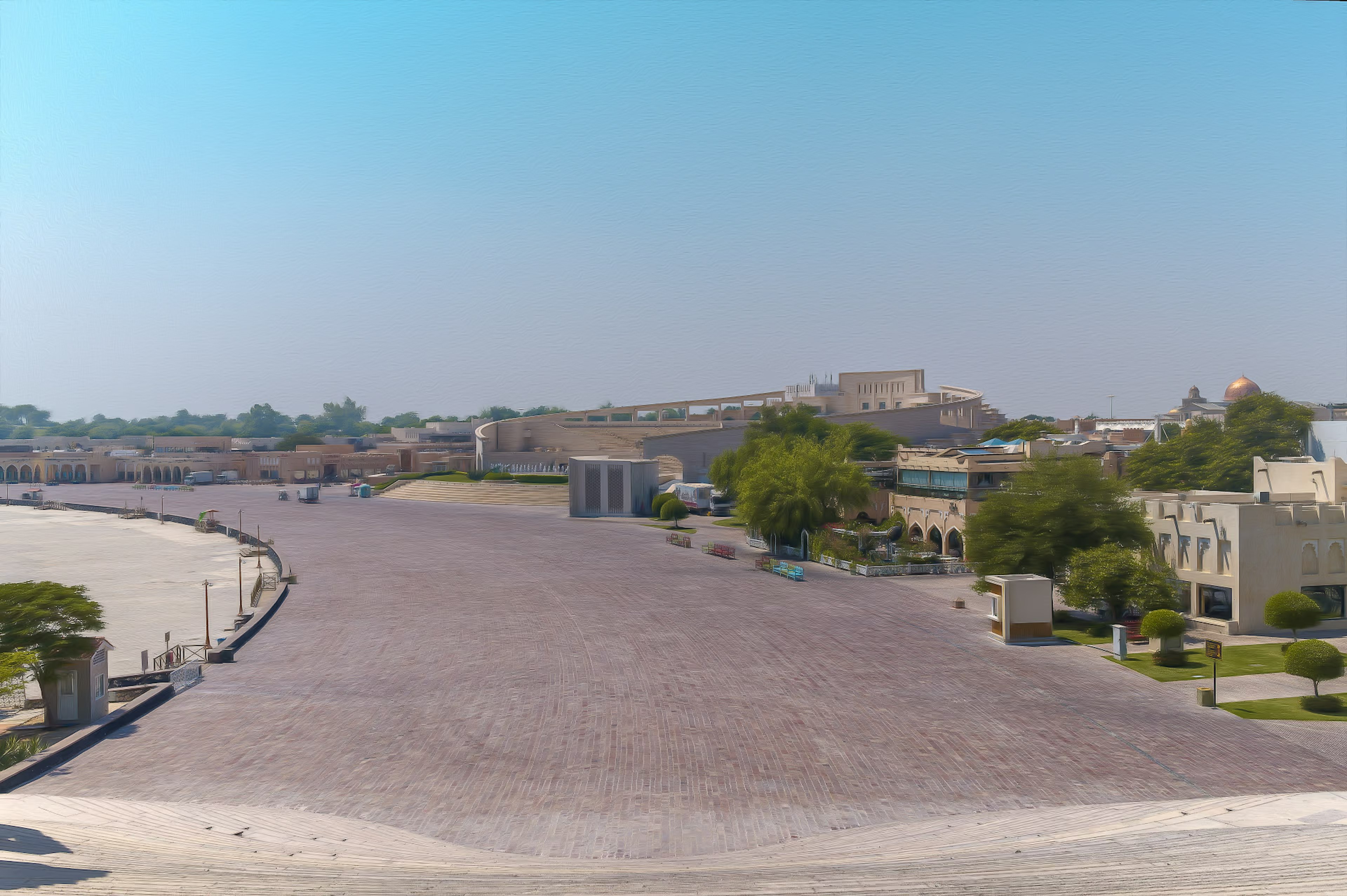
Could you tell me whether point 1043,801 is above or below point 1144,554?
below

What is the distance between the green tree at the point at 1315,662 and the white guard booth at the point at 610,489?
48.4 metres

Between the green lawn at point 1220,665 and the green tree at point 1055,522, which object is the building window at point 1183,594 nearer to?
the green tree at point 1055,522

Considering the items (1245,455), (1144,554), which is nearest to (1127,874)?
(1144,554)

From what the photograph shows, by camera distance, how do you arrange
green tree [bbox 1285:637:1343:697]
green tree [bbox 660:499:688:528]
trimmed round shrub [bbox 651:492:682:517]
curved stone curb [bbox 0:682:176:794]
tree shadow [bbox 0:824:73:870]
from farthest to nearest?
trimmed round shrub [bbox 651:492:682:517], green tree [bbox 660:499:688:528], green tree [bbox 1285:637:1343:697], curved stone curb [bbox 0:682:176:794], tree shadow [bbox 0:824:73:870]

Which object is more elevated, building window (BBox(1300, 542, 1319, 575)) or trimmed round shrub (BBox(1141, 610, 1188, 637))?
building window (BBox(1300, 542, 1319, 575))

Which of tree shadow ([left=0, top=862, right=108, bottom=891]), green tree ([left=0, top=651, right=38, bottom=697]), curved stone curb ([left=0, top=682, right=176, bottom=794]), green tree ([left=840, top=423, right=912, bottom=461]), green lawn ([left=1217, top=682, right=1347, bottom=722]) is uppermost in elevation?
green tree ([left=840, top=423, right=912, bottom=461])

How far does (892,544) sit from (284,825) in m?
33.9

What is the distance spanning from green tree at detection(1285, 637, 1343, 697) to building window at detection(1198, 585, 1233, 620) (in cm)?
691

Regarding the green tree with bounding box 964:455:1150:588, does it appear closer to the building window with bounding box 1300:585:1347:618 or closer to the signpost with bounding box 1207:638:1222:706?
the building window with bounding box 1300:585:1347:618

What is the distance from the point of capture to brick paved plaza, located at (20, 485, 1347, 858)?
14.0 metres

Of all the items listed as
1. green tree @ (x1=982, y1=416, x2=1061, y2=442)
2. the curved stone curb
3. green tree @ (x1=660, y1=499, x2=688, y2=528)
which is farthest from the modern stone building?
the curved stone curb

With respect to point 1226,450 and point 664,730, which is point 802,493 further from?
point 1226,450

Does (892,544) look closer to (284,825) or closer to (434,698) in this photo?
(434,698)

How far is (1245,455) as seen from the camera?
5828 cm
